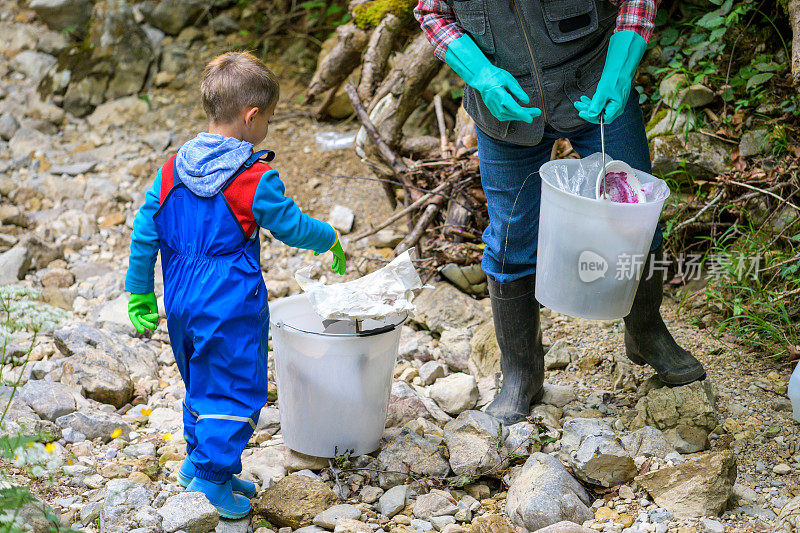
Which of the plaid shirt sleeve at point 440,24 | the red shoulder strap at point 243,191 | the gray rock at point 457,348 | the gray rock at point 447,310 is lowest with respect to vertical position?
the gray rock at point 457,348

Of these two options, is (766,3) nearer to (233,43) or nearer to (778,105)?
(778,105)

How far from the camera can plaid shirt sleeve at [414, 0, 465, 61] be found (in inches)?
85.0

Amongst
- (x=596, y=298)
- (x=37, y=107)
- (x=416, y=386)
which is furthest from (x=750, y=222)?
(x=37, y=107)

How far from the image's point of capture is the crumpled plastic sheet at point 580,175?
7.22 ft

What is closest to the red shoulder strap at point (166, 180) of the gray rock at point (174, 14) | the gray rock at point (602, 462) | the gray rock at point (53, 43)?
the gray rock at point (602, 462)

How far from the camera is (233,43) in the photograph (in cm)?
647

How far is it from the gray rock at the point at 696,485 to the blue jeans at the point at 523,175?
660 millimetres

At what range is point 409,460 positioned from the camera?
238 cm

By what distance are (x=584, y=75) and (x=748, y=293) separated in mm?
1460

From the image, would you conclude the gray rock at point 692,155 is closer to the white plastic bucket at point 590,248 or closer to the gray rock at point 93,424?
the white plastic bucket at point 590,248

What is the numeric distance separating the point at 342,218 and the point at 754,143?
2.12 m

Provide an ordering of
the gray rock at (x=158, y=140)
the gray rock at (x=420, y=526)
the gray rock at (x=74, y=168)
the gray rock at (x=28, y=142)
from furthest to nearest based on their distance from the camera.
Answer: the gray rock at (x=28, y=142)
the gray rock at (x=158, y=140)
the gray rock at (x=74, y=168)
the gray rock at (x=420, y=526)

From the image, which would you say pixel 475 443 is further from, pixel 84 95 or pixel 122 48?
pixel 122 48

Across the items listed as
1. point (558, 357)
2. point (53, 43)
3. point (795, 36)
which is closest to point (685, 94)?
point (795, 36)
